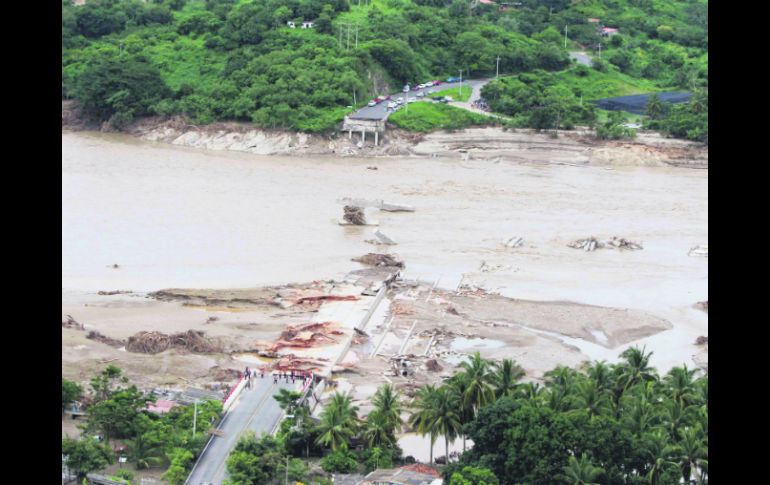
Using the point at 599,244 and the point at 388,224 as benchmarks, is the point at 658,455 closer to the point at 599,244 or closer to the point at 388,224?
the point at 599,244

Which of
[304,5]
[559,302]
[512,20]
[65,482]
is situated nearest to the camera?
[65,482]

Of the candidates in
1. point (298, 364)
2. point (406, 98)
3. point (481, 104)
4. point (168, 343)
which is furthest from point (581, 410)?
point (481, 104)

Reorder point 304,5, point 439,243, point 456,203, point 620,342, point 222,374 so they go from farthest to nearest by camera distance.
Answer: point 304,5, point 456,203, point 439,243, point 620,342, point 222,374

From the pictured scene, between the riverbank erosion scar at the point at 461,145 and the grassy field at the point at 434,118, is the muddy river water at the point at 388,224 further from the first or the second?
the grassy field at the point at 434,118

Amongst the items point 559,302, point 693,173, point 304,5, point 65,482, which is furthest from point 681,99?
point 65,482

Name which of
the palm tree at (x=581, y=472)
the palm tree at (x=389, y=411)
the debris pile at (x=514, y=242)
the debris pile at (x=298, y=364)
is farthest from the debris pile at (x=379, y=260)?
the palm tree at (x=581, y=472)
